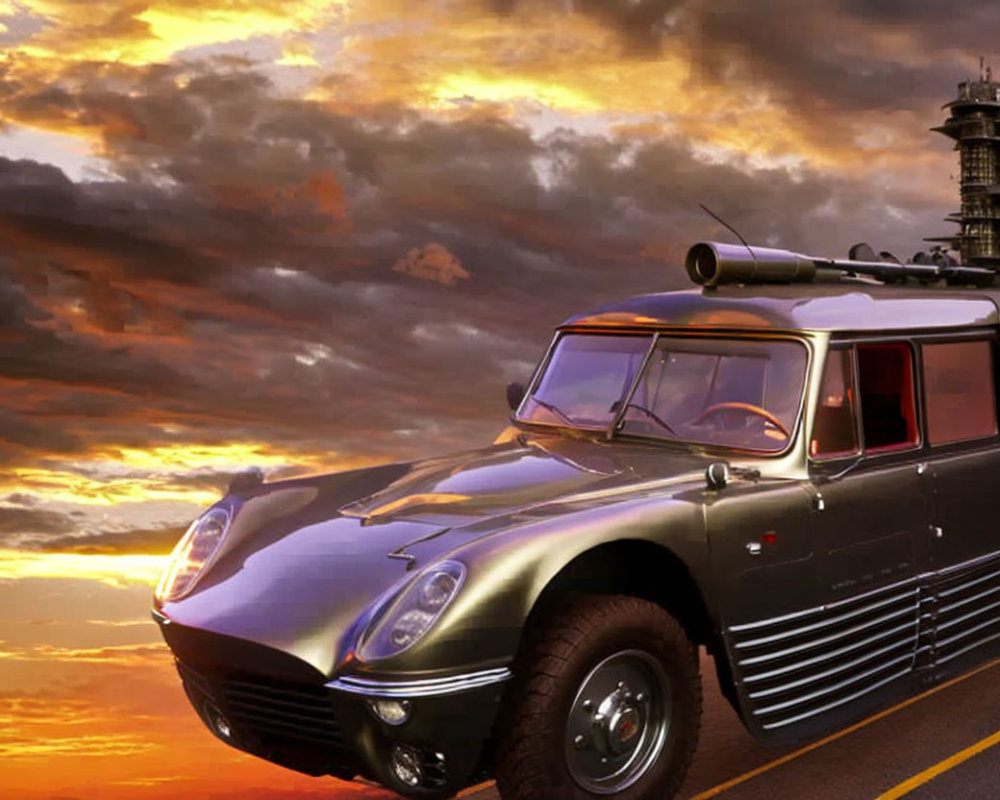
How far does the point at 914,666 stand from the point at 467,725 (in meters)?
3.32

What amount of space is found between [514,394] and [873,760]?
3.11 meters

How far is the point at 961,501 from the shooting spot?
777 centimetres

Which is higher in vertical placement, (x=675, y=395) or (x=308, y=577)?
(x=675, y=395)

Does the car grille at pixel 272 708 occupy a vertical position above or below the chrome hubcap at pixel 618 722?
above

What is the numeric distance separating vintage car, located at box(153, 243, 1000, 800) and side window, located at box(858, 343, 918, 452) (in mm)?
22

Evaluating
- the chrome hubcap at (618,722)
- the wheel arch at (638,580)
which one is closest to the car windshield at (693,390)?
the wheel arch at (638,580)

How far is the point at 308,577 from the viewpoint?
18.2 feet

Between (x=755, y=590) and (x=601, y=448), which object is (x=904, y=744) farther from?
(x=601, y=448)

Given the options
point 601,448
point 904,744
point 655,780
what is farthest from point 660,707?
point 904,744

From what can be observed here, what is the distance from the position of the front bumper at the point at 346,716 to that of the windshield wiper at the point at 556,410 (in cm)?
247

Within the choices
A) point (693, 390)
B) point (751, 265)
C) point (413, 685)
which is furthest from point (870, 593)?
A: point (413, 685)

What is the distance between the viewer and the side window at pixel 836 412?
271 inches

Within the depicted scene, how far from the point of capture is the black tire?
527 centimetres

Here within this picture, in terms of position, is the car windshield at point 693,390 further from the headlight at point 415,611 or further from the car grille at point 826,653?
the headlight at point 415,611
